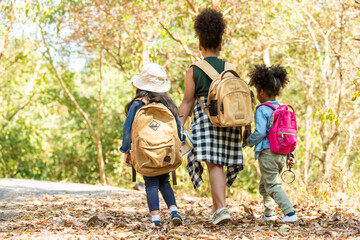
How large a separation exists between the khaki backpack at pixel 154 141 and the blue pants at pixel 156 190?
5.7 inches

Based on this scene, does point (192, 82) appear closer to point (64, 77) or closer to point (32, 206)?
point (32, 206)

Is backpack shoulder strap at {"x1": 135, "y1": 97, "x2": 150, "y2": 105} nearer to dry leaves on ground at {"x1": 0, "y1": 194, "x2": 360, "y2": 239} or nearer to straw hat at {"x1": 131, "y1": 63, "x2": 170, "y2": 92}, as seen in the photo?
straw hat at {"x1": 131, "y1": 63, "x2": 170, "y2": 92}

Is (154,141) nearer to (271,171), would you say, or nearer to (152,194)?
(152,194)

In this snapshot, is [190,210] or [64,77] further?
[64,77]

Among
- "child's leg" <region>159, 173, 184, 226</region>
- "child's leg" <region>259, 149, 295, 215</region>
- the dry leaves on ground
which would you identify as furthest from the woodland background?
"child's leg" <region>159, 173, 184, 226</region>

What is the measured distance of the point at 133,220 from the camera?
14.6ft

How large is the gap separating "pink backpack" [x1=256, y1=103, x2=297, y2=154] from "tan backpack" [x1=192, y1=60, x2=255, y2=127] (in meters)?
0.25

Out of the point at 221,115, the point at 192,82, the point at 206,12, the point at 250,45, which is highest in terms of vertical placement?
the point at 250,45

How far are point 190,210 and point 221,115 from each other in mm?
1782

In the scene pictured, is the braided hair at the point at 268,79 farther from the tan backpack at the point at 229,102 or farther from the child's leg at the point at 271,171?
the child's leg at the point at 271,171

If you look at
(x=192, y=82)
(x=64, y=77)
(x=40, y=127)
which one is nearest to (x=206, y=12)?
(x=192, y=82)

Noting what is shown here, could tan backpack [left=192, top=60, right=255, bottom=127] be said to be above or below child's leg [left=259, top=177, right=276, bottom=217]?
above

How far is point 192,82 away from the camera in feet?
13.6

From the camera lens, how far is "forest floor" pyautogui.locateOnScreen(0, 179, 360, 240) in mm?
3521
